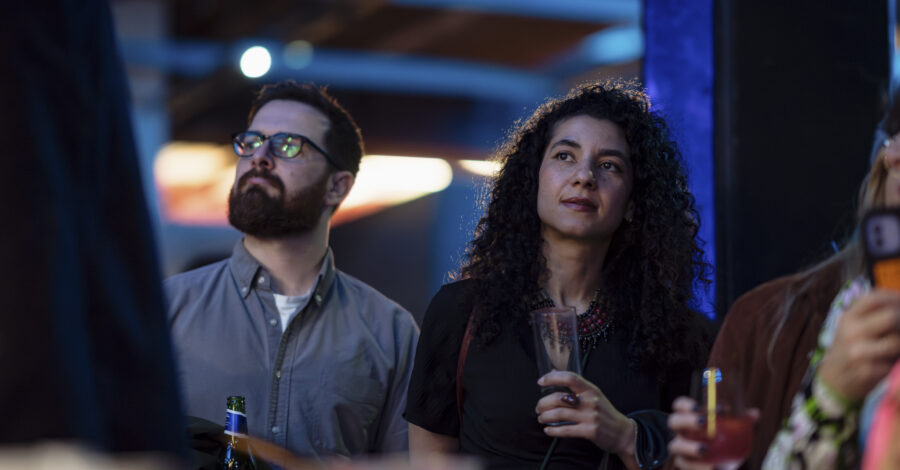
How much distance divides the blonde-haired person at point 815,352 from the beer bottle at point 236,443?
111cm

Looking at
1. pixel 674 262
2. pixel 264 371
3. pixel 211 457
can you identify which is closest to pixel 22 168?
pixel 211 457

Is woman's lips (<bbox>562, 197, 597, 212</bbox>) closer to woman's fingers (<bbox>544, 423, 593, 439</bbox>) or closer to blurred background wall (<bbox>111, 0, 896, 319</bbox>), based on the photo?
woman's fingers (<bbox>544, 423, 593, 439</bbox>)

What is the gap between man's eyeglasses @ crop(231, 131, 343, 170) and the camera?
11.3ft

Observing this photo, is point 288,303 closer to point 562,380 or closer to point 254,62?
point 562,380

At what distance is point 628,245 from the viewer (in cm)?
281

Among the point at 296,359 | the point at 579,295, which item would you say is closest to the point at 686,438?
the point at 579,295

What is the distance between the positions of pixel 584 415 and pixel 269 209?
5.22 ft

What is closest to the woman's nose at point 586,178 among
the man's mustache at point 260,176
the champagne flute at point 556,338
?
the champagne flute at point 556,338

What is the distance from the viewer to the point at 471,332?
8.54 ft

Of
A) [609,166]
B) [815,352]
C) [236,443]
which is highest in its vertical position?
[609,166]

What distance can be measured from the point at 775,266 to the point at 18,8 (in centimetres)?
252

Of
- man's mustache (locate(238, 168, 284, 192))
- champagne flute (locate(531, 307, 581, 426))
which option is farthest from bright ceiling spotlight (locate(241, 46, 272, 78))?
champagne flute (locate(531, 307, 581, 426))

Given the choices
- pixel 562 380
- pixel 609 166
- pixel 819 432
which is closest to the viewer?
pixel 819 432

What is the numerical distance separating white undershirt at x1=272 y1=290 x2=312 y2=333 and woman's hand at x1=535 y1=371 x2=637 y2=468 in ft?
4.25
